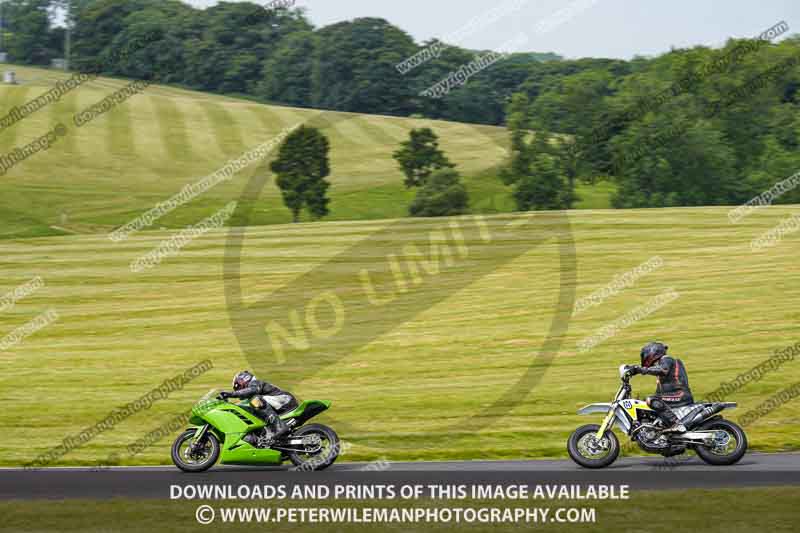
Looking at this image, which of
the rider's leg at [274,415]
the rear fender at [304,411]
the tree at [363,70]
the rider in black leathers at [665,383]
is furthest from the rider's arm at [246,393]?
the tree at [363,70]

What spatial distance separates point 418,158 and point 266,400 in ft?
138

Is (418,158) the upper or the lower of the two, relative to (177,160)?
upper

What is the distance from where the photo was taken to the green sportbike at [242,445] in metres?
→ 15.2

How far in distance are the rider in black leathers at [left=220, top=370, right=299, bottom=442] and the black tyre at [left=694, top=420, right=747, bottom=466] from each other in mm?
6092

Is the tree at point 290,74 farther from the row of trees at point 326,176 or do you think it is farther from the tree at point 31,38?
the tree at point 31,38

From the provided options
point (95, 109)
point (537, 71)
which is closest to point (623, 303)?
point (95, 109)

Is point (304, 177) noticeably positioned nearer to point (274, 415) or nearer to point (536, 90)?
point (274, 415)

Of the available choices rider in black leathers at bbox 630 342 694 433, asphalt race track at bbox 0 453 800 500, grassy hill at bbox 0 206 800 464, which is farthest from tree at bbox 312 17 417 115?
asphalt race track at bbox 0 453 800 500

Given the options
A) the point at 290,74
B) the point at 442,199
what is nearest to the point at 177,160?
the point at 290,74

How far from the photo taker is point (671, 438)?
1493 cm

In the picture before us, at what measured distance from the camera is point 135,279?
3409cm

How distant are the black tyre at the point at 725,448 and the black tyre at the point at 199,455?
7.08 m

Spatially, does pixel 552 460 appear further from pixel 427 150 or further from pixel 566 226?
pixel 427 150

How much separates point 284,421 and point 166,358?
11693 millimetres
